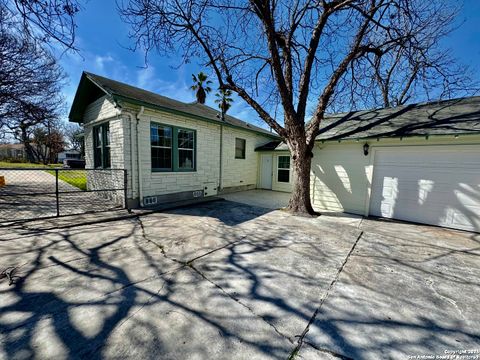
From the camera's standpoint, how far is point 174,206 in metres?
7.23

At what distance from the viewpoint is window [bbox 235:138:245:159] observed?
36.9 ft

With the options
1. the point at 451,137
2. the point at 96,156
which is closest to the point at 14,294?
the point at 96,156

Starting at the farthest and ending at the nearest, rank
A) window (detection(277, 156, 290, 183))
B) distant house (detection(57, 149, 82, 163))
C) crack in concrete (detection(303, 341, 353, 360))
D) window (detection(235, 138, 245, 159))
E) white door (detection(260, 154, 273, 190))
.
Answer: distant house (detection(57, 149, 82, 163)) < white door (detection(260, 154, 273, 190)) < window (detection(277, 156, 290, 183)) < window (detection(235, 138, 245, 159)) < crack in concrete (detection(303, 341, 353, 360))

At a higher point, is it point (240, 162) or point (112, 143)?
point (112, 143)

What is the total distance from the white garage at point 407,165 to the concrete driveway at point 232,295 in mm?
1271

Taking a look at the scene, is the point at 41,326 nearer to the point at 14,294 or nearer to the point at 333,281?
the point at 14,294

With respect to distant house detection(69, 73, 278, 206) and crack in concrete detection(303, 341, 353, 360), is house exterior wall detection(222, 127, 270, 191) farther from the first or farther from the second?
crack in concrete detection(303, 341, 353, 360)

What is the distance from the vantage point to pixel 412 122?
6.40m

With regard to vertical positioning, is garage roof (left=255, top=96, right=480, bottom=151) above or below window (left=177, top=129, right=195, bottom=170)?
above

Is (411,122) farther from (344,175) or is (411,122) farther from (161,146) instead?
(161,146)

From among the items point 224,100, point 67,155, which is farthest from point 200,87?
point 67,155

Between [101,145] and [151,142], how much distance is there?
233 cm

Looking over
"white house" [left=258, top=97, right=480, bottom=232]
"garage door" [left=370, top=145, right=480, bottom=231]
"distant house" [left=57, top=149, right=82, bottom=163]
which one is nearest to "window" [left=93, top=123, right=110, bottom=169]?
"white house" [left=258, top=97, right=480, bottom=232]

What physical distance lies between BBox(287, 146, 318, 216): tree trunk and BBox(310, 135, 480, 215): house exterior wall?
47.3 inches
